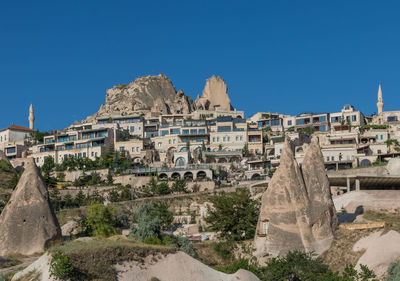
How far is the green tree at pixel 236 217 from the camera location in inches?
1618

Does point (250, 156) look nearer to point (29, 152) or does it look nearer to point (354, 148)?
point (354, 148)

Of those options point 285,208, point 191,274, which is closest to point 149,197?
point 285,208

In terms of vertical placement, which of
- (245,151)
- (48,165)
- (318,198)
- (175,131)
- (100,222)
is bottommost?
(100,222)

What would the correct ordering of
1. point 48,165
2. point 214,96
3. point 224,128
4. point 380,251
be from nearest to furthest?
1. point 380,251
2. point 48,165
3. point 224,128
4. point 214,96

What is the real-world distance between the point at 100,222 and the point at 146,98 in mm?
84848

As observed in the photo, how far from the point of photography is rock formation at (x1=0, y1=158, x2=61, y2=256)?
38.1m

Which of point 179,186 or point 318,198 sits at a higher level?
point 179,186

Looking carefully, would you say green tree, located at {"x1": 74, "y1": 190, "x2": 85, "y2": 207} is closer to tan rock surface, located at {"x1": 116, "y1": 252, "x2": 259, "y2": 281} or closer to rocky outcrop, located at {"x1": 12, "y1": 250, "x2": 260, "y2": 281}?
rocky outcrop, located at {"x1": 12, "y1": 250, "x2": 260, "y2": 281}

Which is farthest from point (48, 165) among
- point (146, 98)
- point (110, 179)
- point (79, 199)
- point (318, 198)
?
point (318, 198)

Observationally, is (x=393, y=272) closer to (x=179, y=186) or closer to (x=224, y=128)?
(x=179, y=186)

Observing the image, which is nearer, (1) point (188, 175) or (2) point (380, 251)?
(2) point (380, 251)

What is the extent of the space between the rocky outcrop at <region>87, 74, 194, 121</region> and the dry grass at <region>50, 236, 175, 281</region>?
89636mm

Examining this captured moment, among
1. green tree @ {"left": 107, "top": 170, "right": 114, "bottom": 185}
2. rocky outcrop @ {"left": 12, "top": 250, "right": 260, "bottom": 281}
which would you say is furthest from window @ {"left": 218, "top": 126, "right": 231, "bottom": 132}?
rocky outcrop @ {"left": 12, "top": 250, "right": 260, "bottom": 281}

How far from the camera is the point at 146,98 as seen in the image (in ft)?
423
